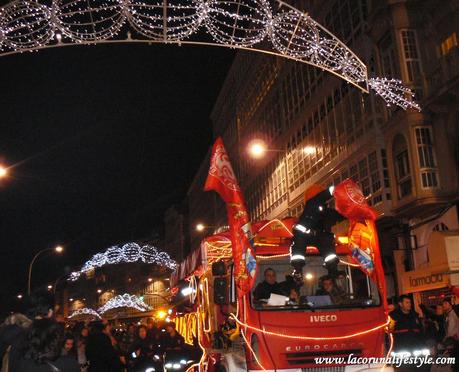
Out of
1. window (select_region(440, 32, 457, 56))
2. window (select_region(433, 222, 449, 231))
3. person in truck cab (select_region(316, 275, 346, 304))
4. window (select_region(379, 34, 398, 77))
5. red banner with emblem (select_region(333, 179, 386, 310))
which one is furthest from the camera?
window (select_region(379, 34, 398, 77))

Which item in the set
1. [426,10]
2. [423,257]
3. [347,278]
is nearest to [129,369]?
[347,278]

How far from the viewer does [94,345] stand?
9.61 metres

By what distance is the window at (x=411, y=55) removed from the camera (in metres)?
20.9

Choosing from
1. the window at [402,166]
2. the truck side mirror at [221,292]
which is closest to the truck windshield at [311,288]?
the truck side mirror at [221,292]

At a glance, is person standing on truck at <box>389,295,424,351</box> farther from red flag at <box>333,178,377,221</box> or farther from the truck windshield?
red flag at <box>333,178,377,221</box>

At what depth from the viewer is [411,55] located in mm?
21188

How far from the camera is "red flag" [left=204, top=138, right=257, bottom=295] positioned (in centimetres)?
834

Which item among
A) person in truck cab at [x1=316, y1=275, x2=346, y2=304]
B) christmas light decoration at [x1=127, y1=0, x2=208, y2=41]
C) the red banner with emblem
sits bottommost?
person in truck cab at [x1=316, y1=275, x2=346, y2=304]

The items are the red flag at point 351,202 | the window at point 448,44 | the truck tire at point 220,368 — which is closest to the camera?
the red flag at point 351,202

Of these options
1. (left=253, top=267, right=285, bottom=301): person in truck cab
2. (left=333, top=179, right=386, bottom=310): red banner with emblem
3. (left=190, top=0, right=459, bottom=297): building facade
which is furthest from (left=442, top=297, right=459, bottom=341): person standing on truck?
(left=190, top=0, right=459, bottom=297): building facade

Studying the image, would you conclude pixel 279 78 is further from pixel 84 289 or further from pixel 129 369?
pixel 84 289

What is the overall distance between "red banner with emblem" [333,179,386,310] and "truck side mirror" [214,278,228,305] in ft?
7.02

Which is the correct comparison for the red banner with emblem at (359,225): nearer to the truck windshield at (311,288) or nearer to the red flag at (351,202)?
the red flag at (351,202)

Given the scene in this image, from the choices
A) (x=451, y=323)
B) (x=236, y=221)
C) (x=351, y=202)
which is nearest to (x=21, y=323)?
(x=236, y=221)
